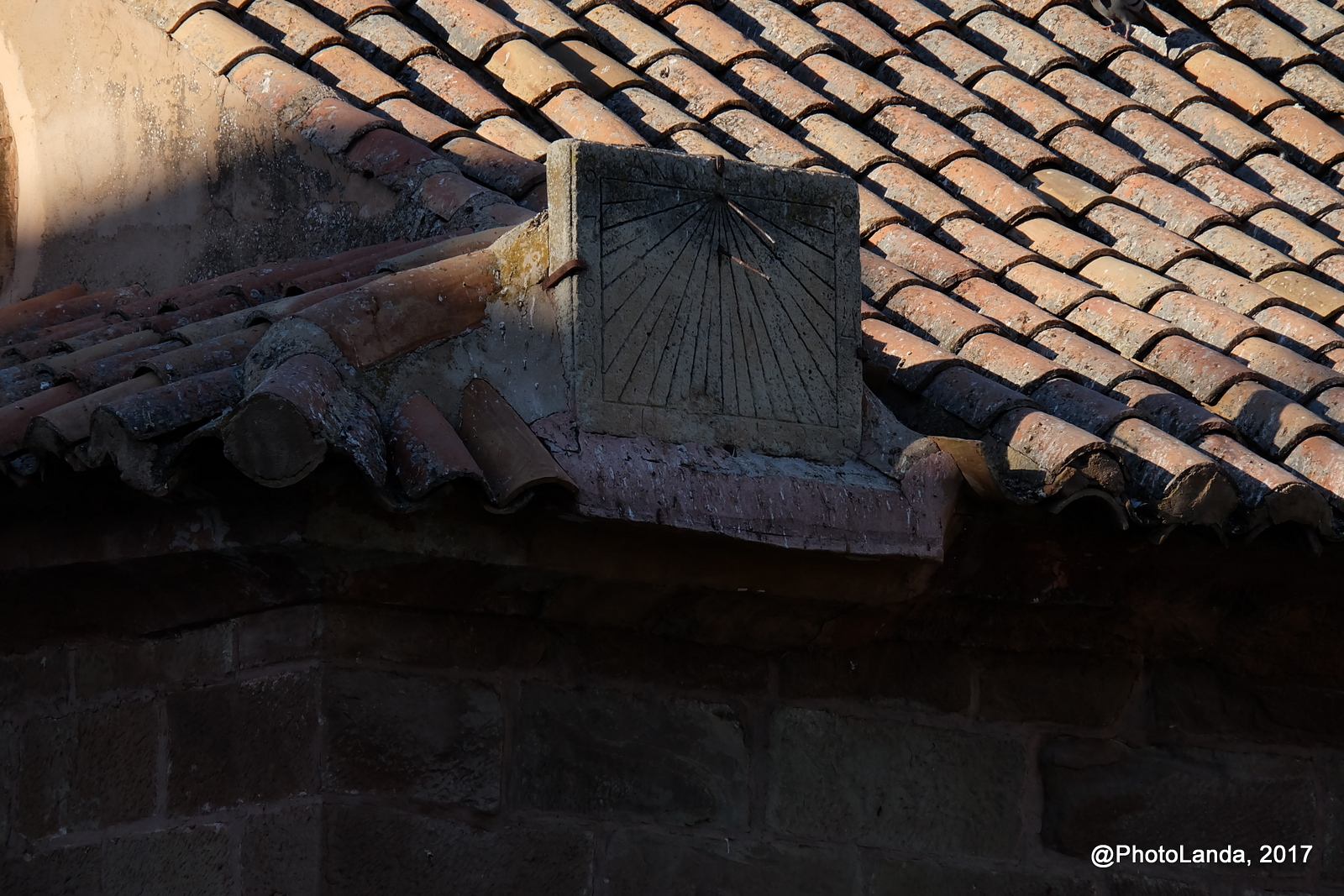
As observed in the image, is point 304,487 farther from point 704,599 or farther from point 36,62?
point 36,62

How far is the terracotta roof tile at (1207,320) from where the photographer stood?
12.2ft

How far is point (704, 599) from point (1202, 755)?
3.92 feet

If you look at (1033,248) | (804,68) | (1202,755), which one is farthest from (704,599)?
(804,68)

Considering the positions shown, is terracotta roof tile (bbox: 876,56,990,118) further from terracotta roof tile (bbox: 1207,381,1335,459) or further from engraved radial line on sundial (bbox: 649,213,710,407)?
engraved radial line on sundial (bbox: 649,213,710,407)

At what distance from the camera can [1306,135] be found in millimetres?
4809

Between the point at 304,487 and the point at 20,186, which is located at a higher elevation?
the point at 20,186

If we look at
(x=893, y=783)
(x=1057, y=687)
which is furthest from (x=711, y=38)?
(x=893, y=783)

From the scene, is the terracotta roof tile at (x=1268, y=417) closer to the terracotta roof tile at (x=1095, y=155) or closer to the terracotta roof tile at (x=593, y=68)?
the terracotta roof tile at (x=1095, y=155)

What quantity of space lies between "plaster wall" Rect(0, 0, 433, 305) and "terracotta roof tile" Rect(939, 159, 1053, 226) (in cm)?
140

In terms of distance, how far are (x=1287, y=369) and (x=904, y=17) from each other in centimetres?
186

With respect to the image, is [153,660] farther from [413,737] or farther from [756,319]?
[756,319]

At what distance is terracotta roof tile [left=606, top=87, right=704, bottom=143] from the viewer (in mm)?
4047

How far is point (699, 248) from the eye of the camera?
9.23ft

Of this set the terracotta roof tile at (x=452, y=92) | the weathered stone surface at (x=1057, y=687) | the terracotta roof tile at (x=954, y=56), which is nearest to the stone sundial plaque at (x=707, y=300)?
the weathered stone surface at (x=1057, y=687)
